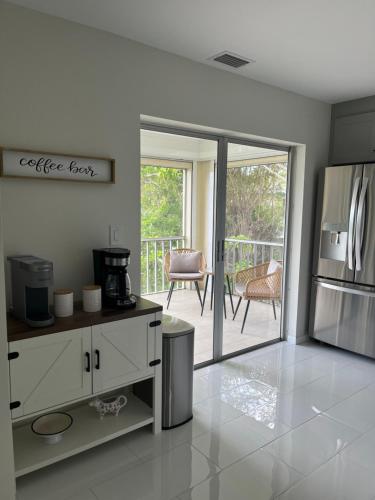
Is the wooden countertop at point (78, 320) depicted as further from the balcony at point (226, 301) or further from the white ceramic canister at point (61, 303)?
the balcony at point (226, 301)

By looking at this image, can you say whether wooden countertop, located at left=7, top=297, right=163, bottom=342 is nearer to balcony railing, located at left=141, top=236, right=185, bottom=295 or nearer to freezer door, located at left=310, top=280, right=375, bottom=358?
balcony railing, located at left=141, top=236, right=185, bottom=295

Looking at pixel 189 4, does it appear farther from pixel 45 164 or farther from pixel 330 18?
pixel 45 164

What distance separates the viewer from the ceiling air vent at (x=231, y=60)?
275cm

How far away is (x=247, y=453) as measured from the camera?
2.26 meters

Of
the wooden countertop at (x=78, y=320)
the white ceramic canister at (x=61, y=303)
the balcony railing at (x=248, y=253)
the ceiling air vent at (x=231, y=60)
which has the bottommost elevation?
the wooden countertop at (x=78, y=320)

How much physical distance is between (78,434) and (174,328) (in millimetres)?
854

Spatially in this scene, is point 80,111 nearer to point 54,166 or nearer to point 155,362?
point 54,166

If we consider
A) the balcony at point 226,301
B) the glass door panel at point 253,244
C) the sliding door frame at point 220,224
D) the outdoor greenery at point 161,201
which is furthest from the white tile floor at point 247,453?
the outdoor greenery at point 161,201

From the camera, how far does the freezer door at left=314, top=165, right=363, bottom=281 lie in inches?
137

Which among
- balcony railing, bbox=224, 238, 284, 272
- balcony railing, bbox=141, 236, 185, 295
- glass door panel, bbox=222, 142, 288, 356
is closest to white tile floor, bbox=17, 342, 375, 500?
glass door panel, bbox=222, 142, 288, 356

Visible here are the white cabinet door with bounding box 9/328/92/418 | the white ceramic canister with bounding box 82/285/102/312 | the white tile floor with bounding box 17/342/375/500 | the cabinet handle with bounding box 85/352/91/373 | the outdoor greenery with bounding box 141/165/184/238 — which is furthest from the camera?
the outdoor greenery with bounding box 141/165/184/238

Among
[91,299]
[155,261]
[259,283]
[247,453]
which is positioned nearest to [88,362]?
[91,299]

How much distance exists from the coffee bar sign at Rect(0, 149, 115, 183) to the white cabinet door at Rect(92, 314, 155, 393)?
95 cm

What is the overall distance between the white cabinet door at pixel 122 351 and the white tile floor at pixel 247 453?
1.48ft
